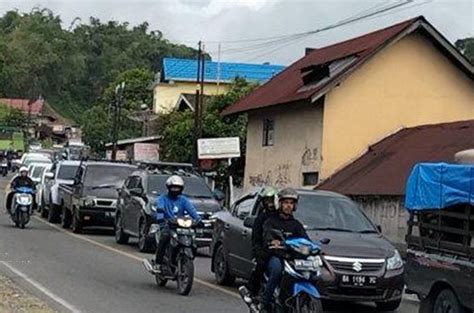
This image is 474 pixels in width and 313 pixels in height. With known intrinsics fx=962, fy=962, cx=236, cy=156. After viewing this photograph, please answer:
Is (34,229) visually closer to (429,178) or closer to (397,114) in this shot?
(397,114)

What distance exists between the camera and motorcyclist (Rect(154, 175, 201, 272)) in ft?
48.0

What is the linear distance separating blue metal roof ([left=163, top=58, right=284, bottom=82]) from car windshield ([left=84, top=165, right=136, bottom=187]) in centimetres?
5473

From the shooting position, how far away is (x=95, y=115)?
89.1m

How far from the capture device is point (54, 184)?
3144 cm

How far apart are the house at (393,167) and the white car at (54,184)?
8518mm

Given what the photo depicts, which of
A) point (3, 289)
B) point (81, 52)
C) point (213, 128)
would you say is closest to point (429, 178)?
point (3, 289)

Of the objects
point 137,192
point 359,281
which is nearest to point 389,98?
point 137,192

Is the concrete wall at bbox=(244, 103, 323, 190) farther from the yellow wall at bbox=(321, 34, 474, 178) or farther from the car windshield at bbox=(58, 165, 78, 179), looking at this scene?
the car windshield at bbox=(58, 165, 78, 179)

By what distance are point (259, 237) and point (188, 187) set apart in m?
12.2

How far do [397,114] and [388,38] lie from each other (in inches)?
118

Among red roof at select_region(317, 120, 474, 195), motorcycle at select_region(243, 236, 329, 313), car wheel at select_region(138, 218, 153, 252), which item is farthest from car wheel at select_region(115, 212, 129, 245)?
motorcycle at select_region(243, 236, 329, 313)

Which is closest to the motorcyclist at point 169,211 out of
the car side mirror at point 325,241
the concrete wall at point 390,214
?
the car side mirror at point 325,241

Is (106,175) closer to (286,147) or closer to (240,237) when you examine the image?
(286,147)

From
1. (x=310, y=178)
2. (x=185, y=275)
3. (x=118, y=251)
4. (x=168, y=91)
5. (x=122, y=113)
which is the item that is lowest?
(x=118, y=251)
